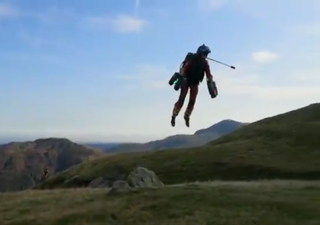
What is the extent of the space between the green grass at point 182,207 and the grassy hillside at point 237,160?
2027 cm

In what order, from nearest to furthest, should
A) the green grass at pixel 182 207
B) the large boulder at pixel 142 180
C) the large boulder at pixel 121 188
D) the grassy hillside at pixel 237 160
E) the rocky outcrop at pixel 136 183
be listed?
the green grass at pixel 182 207 < the large boulder at pixel 121 188 < the rocky outcrop at pixel 136 183 < the large boulder at pixel 142 180 < the grassy hillside at pixel 237 160

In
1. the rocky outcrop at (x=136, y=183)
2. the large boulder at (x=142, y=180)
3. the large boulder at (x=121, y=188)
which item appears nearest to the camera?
the large boulder at (x=121, y=188)

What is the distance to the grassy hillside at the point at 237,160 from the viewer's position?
52438 millimetres

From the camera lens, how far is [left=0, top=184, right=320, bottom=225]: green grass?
81.8 ft

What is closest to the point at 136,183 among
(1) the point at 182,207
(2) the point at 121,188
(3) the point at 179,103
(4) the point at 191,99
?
(2) the point at 121,188

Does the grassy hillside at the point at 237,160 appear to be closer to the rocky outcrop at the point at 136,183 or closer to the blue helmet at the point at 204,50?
the rocky outcrop at the point at 136,183

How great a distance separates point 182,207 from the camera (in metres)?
26.8

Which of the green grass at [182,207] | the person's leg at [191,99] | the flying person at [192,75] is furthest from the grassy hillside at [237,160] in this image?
the flying person at [192,75]

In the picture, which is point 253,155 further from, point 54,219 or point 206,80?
point 206,80

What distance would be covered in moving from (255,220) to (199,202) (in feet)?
12.2

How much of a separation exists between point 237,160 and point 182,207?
30.4 meters

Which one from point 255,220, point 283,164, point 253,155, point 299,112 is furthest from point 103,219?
point 299,112

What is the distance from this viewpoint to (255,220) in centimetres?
2445

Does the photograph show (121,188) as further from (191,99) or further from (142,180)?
(191,99)
